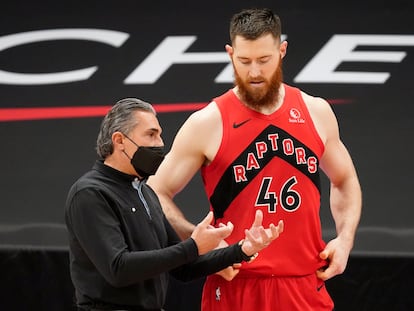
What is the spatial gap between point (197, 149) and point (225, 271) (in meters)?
0.48

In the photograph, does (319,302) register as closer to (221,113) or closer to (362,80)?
(221,113)

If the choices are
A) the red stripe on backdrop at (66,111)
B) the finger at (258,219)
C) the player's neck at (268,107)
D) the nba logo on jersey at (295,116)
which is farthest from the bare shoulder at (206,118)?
the red stripe on backdrop at (66,111)

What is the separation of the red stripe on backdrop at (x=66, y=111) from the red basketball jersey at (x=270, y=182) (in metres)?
1.73

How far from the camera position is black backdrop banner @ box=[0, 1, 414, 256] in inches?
203

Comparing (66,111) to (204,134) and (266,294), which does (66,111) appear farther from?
(266,294)

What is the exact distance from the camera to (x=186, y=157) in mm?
3902

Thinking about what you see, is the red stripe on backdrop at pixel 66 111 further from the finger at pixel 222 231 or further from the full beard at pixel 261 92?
the finger at pixel 222 231

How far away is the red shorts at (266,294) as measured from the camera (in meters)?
3.84

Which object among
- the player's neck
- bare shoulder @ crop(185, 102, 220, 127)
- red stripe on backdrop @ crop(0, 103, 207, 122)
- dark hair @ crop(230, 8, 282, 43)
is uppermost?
dark hair @ crop(230, 8, 282, 43)

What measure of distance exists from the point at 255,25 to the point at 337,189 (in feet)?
2.71

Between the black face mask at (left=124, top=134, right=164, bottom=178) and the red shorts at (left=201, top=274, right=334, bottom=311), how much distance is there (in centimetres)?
63

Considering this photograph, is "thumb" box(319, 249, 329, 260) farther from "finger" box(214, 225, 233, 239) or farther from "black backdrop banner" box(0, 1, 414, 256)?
"black backdrop banner" box(0, 1, 414, 256)

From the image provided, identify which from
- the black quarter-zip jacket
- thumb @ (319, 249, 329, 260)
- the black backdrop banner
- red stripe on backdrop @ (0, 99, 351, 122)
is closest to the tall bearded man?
thumb @ (319, 249, 329, 260)

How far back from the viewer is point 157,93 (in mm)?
5703
